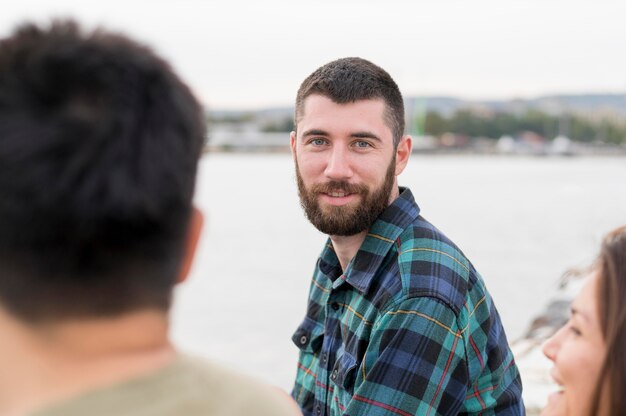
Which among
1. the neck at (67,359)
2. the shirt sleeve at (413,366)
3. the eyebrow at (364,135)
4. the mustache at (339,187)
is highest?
the eyebrow at (364,135)

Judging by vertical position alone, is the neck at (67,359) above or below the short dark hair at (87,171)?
below

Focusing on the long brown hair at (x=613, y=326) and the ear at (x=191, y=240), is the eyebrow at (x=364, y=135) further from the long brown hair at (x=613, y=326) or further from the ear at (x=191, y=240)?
the ear at (x=191, y=240)

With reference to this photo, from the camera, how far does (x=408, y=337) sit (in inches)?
86.1

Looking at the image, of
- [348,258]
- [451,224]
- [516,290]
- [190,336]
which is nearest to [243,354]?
[190,336]

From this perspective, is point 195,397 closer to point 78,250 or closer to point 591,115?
point 78,250

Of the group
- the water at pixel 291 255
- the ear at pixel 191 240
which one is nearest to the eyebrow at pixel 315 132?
the water at pixel 291 255

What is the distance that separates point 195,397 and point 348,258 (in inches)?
65.0

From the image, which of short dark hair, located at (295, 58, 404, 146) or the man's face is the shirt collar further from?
short dark hair, located at (295, 58, 404, 146)

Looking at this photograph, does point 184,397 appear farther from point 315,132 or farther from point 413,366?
point 315,132

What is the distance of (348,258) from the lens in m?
2.64

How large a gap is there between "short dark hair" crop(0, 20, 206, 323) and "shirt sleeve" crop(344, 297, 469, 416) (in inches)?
49.1

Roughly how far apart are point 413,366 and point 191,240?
123 centimetres

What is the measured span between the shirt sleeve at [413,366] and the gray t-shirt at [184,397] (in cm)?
111

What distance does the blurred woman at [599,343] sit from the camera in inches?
58.0
